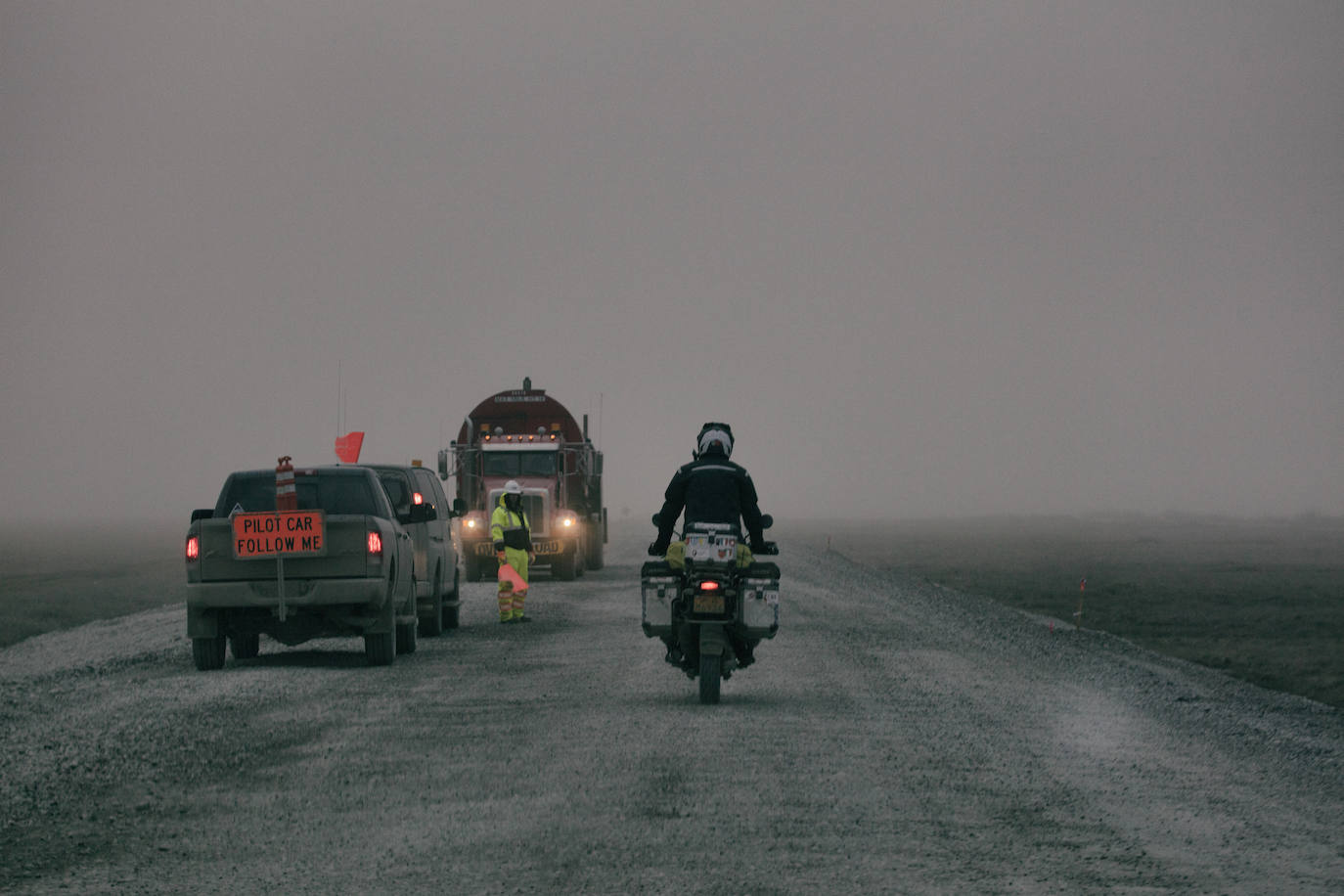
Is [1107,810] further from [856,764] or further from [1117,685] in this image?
[1117,685]

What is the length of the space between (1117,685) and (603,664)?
5.81 m

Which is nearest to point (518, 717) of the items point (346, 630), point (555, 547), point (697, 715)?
point (697, 715)

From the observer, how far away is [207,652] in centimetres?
1593

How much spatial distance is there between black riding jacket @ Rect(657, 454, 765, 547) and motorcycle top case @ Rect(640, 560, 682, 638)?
0.52 m

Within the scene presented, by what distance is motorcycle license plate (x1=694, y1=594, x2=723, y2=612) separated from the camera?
1209cm

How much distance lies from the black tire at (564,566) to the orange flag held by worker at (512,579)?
35.9 ft

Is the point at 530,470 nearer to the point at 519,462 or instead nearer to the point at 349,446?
the point at 519,462

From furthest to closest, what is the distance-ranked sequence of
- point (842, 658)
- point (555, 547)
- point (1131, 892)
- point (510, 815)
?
1. point (555, 547)
2. point (842, 658)
3. point (510, 815)
4. point (1131, 892)

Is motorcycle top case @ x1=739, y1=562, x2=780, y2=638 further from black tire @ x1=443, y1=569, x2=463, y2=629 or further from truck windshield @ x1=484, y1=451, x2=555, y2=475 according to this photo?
truck windshield @ x1=484, y1=451, x2=555, y2=475

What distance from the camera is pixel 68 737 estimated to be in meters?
11.6

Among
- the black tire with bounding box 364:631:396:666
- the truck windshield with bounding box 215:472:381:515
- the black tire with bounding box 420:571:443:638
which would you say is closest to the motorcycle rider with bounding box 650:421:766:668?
the black tire with bounding box 364:631:396:666

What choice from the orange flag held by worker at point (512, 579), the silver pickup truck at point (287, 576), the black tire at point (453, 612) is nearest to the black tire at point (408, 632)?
the silver pickup truck at point (287, 576)

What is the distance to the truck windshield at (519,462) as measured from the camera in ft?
107

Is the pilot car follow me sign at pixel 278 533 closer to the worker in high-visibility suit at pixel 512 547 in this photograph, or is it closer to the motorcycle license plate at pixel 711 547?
the motorcycle license plate at pixel 711 547
